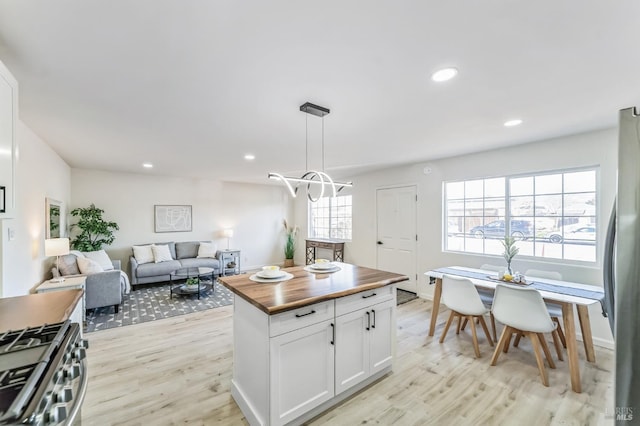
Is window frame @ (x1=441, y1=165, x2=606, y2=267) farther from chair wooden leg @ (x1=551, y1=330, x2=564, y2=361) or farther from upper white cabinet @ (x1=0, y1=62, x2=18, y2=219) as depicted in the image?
upper white cabinet @ (x1=0, y1=62, x2=18, y2=219)

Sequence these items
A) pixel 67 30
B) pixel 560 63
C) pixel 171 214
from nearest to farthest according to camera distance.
Answer: 1. pixel 67 30
2. pixel 560 63
3. pixel 171 214

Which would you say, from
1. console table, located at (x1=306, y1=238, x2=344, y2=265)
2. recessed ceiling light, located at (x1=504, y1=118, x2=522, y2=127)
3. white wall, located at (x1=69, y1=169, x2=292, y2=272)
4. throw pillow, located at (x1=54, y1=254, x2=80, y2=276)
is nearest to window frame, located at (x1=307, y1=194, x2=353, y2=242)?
console table, located at (x1=306, y1=238, x2=344, y2=265)

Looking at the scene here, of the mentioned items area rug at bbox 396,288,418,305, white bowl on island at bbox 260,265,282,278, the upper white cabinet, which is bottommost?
area rug at bbox 396,288,418,305

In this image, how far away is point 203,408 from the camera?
2.10 meters

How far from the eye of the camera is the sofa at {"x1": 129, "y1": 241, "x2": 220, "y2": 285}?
5.34m

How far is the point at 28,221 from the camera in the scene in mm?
3066

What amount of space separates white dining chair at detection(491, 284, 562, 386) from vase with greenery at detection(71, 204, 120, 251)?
6322 mm

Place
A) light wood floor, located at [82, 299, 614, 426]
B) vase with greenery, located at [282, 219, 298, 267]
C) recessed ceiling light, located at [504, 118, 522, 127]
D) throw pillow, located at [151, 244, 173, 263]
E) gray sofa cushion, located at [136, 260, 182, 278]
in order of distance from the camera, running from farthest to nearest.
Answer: vase with greenery, located at [282, 219, 298, 267] → throw pillow, located at [151, 244, 173, 263] → gray sofa cushion, located at [136, 260, 182, 278] → recessed ceiling light, located at [504, 118, 522, 127] → light wood floor, located at [82, 299, 614, 426]

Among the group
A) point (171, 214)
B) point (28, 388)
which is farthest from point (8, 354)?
point (171, 214)

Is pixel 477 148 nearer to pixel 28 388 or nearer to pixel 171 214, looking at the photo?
pixel 28 388

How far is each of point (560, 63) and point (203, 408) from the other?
3395 mm

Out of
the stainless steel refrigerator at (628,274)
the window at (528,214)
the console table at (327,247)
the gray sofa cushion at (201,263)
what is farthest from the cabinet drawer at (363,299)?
the gray sofa cushion at (201,263)

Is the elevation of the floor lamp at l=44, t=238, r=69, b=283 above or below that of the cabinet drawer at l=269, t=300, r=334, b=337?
above

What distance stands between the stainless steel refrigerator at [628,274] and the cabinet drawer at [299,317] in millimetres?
1433
